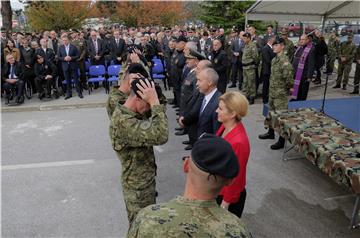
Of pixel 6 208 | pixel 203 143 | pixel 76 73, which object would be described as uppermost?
pixel 203 143

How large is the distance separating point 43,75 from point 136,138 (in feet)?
29.7

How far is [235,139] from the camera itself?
3.06 m

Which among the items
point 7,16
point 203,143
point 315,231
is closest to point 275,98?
point 315,231

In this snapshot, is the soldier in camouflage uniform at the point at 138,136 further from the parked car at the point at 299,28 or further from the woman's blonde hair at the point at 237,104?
the parked car at the point at 299,28

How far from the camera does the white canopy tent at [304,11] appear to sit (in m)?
9.43

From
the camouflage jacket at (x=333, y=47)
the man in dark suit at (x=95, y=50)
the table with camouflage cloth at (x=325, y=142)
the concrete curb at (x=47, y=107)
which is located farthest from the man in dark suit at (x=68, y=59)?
the camouflage jacket at (x=333, y=47)

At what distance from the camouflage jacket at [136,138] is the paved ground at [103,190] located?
139cm

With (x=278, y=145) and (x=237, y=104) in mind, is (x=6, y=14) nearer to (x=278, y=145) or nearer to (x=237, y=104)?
(x=278, y=145)

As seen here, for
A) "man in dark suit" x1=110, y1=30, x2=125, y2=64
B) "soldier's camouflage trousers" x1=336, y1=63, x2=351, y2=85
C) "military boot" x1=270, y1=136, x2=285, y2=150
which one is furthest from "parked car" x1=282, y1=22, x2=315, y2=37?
"military boot" x1=270, y1=136, x2=285, y2=150

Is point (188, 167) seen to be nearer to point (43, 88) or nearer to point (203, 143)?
point (203, 143)

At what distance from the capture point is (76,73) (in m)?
10.6

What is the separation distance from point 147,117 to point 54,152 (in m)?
4.50

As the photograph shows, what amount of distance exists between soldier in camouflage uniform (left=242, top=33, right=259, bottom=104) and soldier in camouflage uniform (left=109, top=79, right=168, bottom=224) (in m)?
7.14

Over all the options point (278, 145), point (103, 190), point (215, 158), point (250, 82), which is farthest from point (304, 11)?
point (215, 158)
